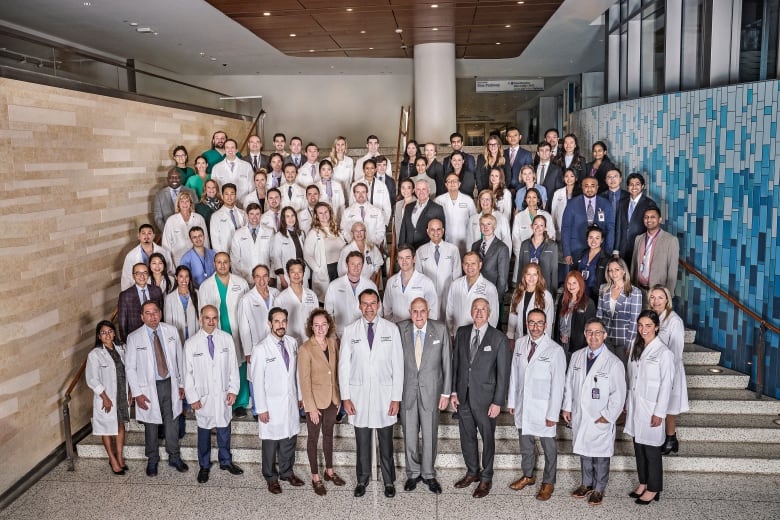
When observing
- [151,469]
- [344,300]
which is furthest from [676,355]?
[151,469]

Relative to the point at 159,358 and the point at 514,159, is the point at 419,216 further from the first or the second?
the point at 159,358

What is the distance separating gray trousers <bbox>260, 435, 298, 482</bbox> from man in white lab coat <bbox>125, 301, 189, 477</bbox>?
103cm

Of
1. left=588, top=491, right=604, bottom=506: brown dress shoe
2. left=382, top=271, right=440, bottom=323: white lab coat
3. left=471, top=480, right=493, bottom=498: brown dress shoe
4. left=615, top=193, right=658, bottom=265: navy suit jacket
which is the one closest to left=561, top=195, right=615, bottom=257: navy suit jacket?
left=615, top=193, right=658, bottom=265: navy suit jacket

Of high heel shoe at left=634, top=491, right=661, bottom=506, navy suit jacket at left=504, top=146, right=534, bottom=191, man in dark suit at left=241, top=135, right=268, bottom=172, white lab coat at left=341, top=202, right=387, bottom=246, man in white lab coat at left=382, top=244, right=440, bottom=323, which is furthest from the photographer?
man in dark suit at left=241, top=135, right=268, bottom=172

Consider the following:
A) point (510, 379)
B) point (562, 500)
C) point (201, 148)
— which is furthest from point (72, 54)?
point (562, 500)

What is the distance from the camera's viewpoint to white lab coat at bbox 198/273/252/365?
7.26 m

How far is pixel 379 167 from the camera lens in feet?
30.9

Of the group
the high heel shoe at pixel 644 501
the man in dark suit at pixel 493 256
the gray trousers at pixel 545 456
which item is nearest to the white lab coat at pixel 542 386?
the gray trousers at pixel 545 456

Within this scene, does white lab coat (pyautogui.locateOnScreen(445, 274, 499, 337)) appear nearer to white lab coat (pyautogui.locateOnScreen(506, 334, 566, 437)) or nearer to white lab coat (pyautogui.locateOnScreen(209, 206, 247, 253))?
white lab coat (pyautogui.locateOnScreen(506, 334, 566, 437))

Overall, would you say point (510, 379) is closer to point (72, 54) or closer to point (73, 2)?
point (72, 54)

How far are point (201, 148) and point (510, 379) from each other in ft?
25.9

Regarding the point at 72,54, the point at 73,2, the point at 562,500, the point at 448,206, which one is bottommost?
the point at 562,500

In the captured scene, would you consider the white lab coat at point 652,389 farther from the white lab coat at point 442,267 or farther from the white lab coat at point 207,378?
the white lab coat at point 207,378

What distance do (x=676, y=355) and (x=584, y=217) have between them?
7.37 feet
